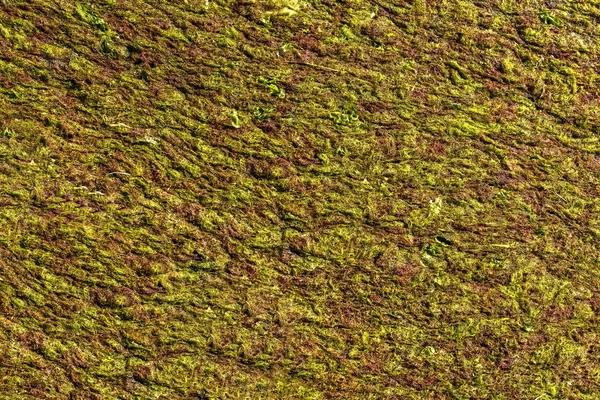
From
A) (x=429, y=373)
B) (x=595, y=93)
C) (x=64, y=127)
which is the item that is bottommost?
(x=429, y=373)

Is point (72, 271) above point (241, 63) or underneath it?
underneath

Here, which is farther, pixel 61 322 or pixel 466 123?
pixel 466 123

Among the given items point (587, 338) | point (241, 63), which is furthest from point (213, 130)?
point (587, 338)

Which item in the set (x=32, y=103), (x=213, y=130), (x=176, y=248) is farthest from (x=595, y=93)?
(x=32, y=103)

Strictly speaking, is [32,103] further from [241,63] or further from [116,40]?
[241,63]

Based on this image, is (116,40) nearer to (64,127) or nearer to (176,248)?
(64,127)

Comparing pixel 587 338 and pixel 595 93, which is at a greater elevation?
pixel 595 93
